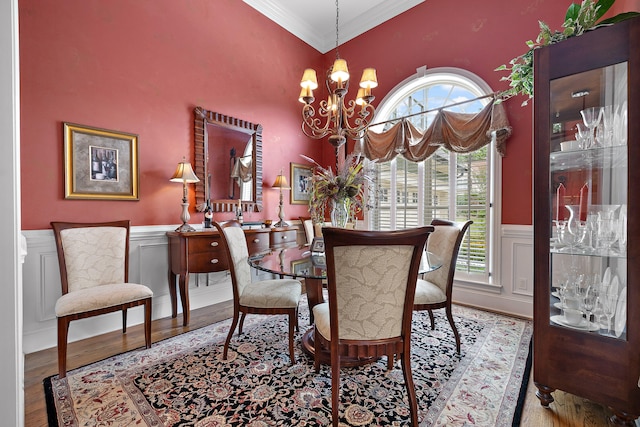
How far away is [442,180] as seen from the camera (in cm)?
355

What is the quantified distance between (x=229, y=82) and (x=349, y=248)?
123 inches

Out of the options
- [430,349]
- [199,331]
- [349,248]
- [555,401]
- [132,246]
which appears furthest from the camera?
[132,246]

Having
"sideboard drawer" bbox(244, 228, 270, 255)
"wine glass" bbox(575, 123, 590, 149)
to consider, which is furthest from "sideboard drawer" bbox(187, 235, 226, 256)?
"wine glass" bbox(575, 123, 590, 149)

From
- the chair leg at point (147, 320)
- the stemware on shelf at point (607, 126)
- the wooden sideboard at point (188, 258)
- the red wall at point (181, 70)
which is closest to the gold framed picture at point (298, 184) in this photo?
the red wall at point (181, 70)

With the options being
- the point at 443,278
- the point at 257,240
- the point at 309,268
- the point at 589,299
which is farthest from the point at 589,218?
the point at 257,240

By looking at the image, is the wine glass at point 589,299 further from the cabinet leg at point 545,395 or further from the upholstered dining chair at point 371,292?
the upholstered dining chair at point 371,292

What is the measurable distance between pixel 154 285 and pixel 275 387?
6.17 ft

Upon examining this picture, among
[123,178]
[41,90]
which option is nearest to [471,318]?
[123,178]

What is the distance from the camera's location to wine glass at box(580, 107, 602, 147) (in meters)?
1.58

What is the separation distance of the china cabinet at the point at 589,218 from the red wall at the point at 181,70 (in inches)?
57.3

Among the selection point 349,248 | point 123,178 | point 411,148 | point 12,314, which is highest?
point 411,148

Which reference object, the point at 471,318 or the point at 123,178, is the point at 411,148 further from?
the point at 123,178

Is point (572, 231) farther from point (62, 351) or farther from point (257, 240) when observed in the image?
point (62, 351)

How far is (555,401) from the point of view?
1654mm
